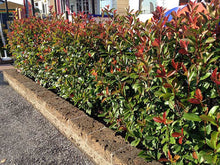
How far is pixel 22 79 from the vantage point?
15.4 ft

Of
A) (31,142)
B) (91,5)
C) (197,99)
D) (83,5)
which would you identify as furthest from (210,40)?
(83,5)

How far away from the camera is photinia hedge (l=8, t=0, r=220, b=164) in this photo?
1554 mm

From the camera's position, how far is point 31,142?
281 centimetres

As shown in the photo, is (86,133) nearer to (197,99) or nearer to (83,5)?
(197,99)

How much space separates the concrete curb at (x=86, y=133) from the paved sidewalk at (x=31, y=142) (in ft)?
0.37

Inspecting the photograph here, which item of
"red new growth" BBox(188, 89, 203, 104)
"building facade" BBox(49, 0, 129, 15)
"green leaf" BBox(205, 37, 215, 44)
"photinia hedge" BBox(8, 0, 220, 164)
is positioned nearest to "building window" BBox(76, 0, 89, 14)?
"building facade" BBox(49, 0, 129, 15)

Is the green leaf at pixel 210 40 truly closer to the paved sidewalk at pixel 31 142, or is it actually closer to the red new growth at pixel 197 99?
the red new growth at pixel 197 99

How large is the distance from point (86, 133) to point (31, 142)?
91 cm

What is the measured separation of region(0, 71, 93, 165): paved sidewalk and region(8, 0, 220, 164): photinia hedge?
600 millimetres

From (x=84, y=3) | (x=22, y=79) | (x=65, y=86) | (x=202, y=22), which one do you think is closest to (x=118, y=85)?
(x=202, y=22)

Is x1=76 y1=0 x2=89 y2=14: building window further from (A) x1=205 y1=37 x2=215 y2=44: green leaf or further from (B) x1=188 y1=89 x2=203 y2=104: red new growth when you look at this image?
(B) x1=188 y1=89 x2=203 y2=104: red new growth

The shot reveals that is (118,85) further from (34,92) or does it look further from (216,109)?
(34,92)

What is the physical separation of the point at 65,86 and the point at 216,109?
2.37m

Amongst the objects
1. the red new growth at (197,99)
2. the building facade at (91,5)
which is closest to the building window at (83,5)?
the building facade at (91,5)
